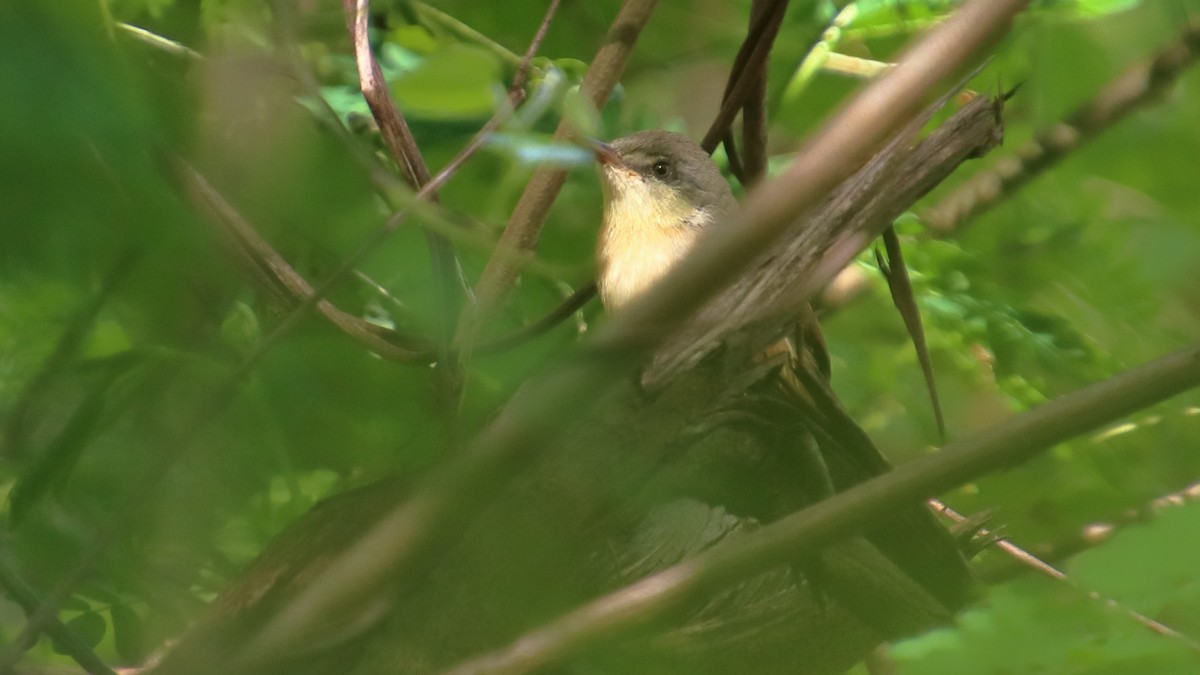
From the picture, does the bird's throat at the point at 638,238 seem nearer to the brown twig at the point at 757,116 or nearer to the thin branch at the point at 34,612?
the brown twig at the point at 757,116

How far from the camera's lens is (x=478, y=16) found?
5.57 ft

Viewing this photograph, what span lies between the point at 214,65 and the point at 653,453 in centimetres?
45

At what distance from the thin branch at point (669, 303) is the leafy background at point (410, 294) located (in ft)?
0.60

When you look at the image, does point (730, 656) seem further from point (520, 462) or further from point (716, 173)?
point (716, 173)

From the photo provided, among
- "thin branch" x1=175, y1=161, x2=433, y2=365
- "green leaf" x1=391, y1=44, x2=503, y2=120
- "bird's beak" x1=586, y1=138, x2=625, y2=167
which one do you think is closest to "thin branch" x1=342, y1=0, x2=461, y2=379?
"thin branch" x1=175, y1=161, x2=433, y2=365

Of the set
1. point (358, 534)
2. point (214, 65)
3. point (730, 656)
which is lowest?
point (730, 656)

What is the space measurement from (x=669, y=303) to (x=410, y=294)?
493 mm

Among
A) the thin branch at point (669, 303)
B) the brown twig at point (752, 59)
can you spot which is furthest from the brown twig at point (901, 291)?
the thin branch at point (669, 303)

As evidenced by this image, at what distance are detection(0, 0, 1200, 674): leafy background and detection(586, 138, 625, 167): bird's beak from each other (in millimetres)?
45

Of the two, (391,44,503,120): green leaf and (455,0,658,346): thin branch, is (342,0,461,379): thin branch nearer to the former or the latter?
(455,0,658,346): thin branch

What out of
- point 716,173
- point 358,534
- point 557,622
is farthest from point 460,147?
point 557,622

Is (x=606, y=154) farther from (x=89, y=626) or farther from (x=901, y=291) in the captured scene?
(x=89, y=626)

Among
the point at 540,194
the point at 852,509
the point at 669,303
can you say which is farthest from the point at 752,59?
the point at 669,303

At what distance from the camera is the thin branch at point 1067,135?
190cm
